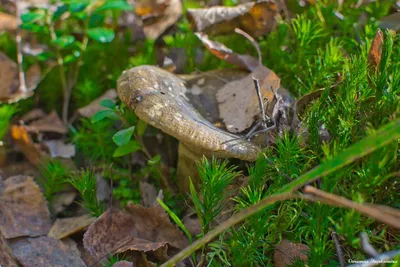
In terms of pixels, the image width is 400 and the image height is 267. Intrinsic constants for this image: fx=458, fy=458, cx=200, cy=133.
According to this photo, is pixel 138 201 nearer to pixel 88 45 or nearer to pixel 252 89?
pixel 252 89

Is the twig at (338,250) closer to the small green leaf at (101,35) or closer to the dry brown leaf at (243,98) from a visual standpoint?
the dry brown leaf at (243,98)

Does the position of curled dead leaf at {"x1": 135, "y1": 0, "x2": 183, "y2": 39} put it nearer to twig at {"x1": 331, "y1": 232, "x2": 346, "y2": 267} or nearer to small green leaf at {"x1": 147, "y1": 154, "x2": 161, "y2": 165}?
small green leaf at {"x1": 147, "y1": 154, "x2": 161, "y2": 165}

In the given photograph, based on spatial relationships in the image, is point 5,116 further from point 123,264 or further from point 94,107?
point 123,264

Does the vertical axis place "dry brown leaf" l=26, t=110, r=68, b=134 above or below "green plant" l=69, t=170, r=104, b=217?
below

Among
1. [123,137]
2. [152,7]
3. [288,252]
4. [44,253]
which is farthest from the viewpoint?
[152,7]

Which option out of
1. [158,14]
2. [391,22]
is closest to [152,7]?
[158,14]

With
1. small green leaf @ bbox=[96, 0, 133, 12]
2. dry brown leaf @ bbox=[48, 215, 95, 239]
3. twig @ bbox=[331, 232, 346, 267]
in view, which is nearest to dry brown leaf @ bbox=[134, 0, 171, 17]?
small green leaf @ bbox=[96, 0, 133, 12]
